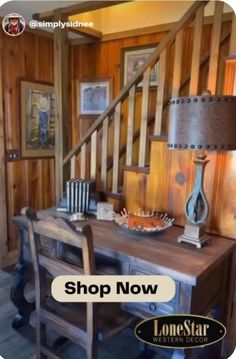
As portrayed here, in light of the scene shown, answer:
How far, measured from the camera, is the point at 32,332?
1819mm

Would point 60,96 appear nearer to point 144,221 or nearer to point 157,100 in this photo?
point 157,100

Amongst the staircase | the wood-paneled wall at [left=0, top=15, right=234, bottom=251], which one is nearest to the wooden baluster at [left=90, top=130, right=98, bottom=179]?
the staircase

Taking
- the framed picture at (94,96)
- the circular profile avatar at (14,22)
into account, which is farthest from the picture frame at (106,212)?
the framed picture at (94,96)

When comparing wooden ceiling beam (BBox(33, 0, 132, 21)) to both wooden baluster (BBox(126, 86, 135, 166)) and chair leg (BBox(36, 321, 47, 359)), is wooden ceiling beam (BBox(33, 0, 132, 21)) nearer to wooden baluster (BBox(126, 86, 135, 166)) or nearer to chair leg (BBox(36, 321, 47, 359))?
wooden baluster (BBox(126, 86, 135, 166))

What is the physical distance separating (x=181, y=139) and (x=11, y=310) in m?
1.67

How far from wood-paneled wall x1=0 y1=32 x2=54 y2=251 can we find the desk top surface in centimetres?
139

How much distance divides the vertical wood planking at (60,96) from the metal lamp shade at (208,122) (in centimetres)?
115

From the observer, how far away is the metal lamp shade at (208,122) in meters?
1.12

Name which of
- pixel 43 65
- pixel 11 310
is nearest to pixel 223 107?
pixel 11 310

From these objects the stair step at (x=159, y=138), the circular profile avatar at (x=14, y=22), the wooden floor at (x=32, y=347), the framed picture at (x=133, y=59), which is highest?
the framed picture at (x=133, y=59)

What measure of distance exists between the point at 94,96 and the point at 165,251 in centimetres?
192

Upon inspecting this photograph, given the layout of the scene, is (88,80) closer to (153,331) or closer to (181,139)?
(181,139)

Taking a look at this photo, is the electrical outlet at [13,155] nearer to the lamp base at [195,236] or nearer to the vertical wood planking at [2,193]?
the vertical wood planking at [2,193]

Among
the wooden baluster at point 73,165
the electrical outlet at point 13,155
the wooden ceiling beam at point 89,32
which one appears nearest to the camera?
the wooden baluster at point 73,165
